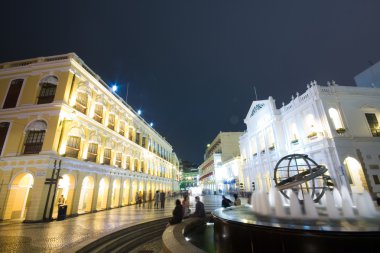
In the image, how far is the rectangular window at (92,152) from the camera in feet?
62.7

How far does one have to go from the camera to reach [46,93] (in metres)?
17.3

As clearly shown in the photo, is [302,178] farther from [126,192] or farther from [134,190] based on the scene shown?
[134,190]

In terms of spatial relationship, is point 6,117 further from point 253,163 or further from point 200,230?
point 253,163

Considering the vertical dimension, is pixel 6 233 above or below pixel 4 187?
below

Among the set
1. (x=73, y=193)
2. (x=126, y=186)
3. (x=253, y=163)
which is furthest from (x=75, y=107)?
(x=253, y=163)

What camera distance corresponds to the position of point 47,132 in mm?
15258

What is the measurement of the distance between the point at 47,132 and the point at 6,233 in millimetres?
7794

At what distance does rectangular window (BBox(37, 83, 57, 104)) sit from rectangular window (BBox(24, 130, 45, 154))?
9.39ft

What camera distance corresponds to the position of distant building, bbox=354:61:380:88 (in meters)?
26.5

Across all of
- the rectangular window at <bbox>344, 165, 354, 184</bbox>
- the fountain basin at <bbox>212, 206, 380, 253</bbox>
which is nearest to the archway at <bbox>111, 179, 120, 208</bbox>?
the fountain basin at <bbox>212, 206, 380, 253</bbox>

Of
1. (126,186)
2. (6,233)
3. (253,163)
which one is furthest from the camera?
(253,163)

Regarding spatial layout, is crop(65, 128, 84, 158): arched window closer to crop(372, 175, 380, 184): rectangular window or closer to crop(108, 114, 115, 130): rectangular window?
crop(108, 114, 115, 130): rectangular window

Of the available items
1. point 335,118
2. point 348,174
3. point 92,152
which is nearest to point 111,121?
point 92,152

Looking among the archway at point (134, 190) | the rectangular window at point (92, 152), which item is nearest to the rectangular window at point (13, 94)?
the rectangular window at point (92, 152)
